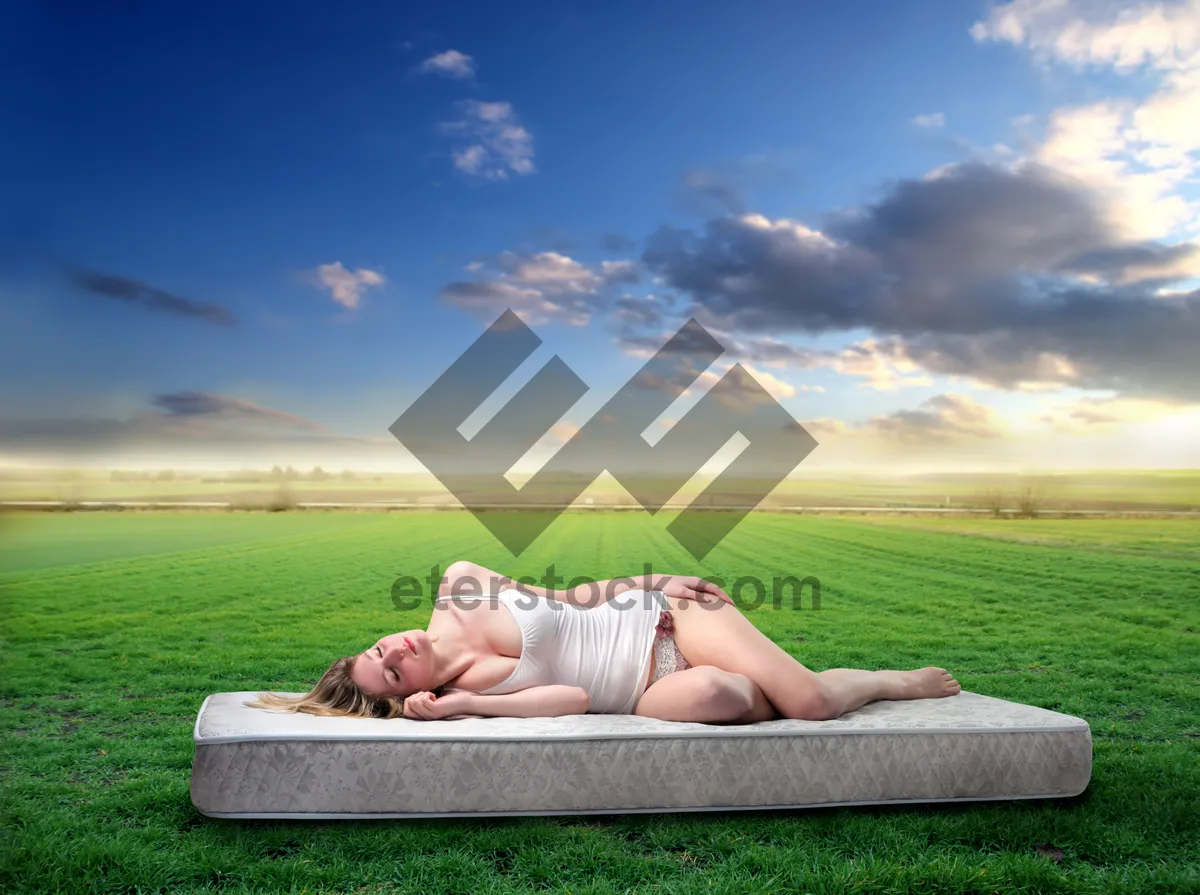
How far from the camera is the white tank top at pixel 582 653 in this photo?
3.35m

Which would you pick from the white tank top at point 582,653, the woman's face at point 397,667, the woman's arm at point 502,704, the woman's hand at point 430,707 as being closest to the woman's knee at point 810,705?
the white tank top at point 582,653

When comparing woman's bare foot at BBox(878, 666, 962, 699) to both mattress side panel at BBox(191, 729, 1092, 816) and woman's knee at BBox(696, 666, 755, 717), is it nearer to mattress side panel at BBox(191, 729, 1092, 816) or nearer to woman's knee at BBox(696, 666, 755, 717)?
mattress side panel at BBox(191, 729, 1092, 816)

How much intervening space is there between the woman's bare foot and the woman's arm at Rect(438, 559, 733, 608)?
2.60 ft

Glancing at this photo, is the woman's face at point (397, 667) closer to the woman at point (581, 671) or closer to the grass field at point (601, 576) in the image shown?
the woman at point (581, 671)

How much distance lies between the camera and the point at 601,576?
1076 cm

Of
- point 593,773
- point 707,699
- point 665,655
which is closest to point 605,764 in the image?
point 593,773

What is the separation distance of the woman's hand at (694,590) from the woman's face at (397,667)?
108cm

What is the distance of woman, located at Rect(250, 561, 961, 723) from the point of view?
3.21 meters

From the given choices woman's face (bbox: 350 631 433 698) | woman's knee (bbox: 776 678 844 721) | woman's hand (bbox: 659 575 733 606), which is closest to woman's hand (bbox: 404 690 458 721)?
woman's face (bbox: 350 631 433 698)

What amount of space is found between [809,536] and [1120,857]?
1291cm

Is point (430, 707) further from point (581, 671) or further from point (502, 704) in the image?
point (581, 671)

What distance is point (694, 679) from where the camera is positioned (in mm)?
3211

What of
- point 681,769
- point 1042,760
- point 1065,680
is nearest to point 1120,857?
point 1042,760

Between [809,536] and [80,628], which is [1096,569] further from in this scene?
[80,628]
